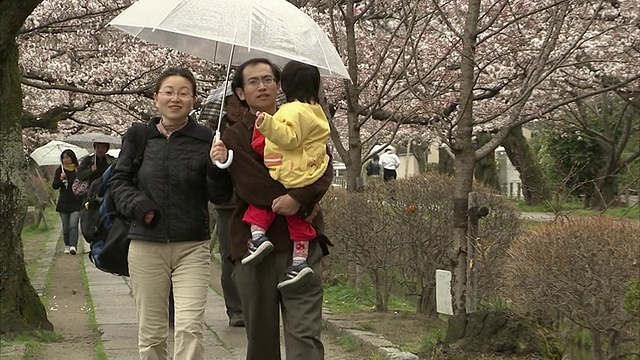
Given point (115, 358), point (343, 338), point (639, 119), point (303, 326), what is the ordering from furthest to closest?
point (639, 119) < point (343, 338) < point (115, 358) < point (303, 326)

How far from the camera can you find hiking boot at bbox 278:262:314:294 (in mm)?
4824

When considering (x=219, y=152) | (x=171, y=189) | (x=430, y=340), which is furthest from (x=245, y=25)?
(x=430, y=340)

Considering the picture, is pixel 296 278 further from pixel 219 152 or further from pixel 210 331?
pixel 210 331

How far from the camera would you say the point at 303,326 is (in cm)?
489

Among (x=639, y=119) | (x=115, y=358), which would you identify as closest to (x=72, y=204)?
(x=115, y=358)

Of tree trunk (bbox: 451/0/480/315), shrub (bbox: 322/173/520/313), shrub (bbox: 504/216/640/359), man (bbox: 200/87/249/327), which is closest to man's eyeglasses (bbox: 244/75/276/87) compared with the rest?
man (bbox: 200/87/249/327)

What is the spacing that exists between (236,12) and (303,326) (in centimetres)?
164

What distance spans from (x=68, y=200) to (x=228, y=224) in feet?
31.7

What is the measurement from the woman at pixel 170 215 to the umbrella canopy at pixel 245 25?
0.28 m

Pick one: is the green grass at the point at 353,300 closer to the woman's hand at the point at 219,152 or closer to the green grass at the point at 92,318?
the green grass at the point at 92,318

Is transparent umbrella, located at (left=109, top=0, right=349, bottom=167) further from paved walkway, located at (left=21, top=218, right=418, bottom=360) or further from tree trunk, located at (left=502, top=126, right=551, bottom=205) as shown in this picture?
tree trunk, located at (left=502, top=126, right=551, bottom=205)

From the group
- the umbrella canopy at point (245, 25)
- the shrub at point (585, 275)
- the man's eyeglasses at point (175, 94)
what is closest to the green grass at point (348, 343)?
the shrub at point (585, 275)

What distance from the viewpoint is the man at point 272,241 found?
4.86 meters

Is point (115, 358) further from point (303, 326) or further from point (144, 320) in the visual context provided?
point (303, 326)
